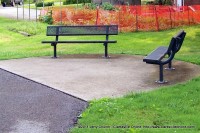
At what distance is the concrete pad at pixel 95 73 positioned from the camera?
8.07 m

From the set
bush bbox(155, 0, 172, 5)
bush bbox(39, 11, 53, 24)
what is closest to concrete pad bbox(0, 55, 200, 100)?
bush bbox(39, 11, 53, 24)

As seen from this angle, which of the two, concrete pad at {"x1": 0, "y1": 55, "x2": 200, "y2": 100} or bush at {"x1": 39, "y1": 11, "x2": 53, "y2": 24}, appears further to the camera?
bush at {"x1": 39, "y1": 11, "x2": 53, "y2": 24}

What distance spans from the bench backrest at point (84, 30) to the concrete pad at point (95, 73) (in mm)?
730

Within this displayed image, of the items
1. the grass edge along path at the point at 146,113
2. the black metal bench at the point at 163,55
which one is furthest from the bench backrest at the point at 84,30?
the grass edge along path at the point at 146,113

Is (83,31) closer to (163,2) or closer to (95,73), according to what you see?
(95,73)

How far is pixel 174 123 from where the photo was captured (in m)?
5.87

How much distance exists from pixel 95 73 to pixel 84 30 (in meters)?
3.21

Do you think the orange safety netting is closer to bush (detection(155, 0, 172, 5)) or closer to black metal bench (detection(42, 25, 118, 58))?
black metal bench (detection(42, 25, 118, 58))

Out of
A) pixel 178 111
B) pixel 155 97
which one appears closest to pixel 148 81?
pixel 155 97

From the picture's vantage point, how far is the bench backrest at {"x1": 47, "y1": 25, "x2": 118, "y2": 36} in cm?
1252

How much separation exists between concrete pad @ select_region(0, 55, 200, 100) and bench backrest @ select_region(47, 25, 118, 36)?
2.39 ft

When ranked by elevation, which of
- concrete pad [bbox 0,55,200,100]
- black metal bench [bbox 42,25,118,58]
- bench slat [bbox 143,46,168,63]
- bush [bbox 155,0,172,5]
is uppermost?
bush [bbox 155,0,172,5]

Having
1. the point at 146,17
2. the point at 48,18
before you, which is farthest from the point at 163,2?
the point at 146,17

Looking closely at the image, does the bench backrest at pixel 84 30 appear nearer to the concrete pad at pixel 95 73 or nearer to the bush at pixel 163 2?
the concrete pad at pixel 95 73
